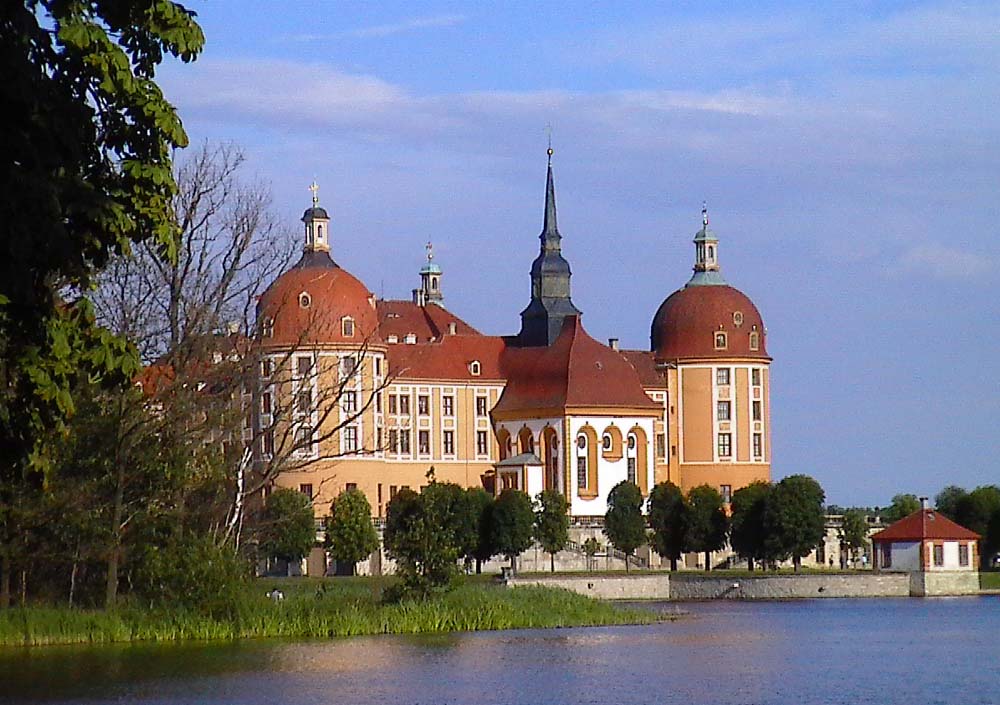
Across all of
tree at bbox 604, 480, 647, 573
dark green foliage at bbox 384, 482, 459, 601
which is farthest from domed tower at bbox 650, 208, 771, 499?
dark green foliage at bbox 384, 482, 459, 601

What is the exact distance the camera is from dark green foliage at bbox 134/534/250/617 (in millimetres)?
36844

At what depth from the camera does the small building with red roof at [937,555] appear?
7731 centimetres

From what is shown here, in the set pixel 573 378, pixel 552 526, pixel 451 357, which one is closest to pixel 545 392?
pixel 573 378

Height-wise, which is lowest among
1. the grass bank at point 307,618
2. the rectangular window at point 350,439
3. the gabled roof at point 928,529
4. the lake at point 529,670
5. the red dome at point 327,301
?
the lake at point 529,670

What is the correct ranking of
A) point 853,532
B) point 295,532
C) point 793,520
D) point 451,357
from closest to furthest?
point 295,532 < point 793,520 < point 853,532 < point 451,357

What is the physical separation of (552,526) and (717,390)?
2284 centimetres

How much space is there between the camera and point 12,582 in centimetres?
3834

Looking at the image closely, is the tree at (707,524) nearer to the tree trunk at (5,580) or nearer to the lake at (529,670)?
the lake at (529,670)

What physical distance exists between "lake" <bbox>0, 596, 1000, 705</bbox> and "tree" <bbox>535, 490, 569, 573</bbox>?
3878 centimetres

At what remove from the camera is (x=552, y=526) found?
8475cm

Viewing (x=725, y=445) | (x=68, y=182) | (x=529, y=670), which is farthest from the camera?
(x=725, y=445)

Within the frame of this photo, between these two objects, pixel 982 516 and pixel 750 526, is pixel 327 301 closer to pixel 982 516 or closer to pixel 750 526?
pixel 750 526

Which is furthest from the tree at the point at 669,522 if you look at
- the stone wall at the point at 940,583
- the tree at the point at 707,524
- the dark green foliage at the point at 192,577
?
the dark green foliage at the point at 192,577

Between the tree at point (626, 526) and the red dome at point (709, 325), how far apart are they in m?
16.5
